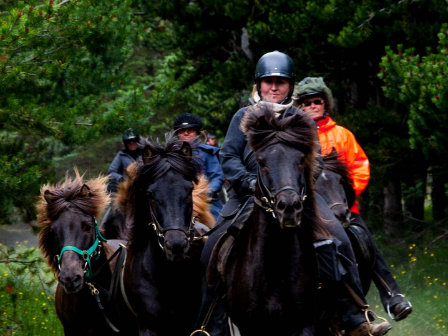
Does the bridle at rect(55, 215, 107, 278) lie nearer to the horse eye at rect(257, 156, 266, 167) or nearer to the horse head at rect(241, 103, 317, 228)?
the horse head at rect(241, 103, 317, 228)

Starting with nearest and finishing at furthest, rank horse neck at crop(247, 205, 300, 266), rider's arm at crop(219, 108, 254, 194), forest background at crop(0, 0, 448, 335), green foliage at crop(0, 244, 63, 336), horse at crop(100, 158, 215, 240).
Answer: horse neck at crop(247, 205, 300, 266), rider's arm at crop(219, 108, 254, 194), horse at crop(100, 158, 215, 240), forest background at crop(0, 0, 448, 335), green foliage at crop(0, 244, 63, 336)

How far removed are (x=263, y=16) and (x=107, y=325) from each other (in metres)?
10.7

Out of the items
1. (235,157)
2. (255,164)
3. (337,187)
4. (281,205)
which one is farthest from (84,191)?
(281,205)

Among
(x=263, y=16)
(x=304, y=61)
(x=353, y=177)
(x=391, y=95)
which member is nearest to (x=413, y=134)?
(x=391, y=95)

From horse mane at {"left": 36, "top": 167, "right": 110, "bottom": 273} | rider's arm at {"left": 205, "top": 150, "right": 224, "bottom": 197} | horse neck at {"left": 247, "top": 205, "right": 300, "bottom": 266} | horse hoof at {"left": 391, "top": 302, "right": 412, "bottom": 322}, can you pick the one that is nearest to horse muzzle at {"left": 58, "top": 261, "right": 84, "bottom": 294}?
horse mane at {"left": 36, "top": 167, "right": 110, "bottom": 273}

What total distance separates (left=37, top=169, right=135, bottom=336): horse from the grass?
2348 millimetres

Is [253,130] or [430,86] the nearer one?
[253,130]

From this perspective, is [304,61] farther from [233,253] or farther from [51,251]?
[233,253]

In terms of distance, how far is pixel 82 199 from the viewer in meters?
8.16

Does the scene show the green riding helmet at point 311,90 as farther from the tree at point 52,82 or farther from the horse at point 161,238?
the tree at point 52,82

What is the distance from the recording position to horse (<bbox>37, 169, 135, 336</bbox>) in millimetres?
7707

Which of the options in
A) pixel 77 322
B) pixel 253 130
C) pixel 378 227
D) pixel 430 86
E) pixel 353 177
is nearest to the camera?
pixel 253 130

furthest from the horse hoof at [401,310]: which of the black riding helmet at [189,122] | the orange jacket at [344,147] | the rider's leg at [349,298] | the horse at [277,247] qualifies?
the black riding helmet at [189,122]

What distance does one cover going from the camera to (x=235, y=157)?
22.2 ft
